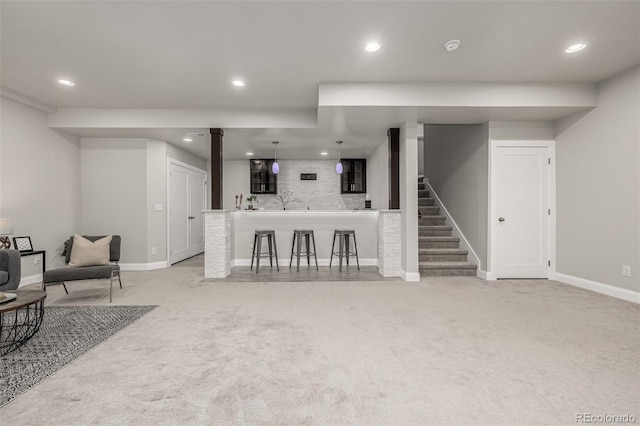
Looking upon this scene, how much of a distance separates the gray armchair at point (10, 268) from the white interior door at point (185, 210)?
115 inches

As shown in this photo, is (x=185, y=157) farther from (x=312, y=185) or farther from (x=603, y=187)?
(x=603, y=187)

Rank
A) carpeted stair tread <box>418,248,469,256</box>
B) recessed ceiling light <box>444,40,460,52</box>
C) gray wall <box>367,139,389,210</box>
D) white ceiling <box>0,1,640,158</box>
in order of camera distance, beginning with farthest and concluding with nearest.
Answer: gray wall <box>367,139,389,210</box>
carpeted stair tread <box>418,248,469,256</box>
recessed ceiling light <box>444,40,460,52</box>
white ceiling <box>0,1,640,158</box>

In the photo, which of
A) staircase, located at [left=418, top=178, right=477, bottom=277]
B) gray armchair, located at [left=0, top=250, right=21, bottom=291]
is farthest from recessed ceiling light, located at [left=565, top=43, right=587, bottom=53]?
gray armchair, located at [left=0, top=250, right=21, bottom=291]

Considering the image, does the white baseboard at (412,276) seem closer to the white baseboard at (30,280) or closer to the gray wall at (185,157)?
the gray wall at (185,157)

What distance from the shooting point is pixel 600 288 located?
3.92 m

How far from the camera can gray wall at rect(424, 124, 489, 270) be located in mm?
4828

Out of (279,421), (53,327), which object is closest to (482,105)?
(279,421)

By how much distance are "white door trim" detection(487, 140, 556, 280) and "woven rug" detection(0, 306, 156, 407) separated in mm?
4874

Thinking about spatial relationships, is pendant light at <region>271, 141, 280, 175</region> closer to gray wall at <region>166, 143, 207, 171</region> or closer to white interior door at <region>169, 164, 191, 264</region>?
gray wall at <region>166, 143, 207, 171</region>

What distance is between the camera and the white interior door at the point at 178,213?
6262 millimetres

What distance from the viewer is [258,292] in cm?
405

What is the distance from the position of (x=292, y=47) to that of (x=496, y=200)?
380cm

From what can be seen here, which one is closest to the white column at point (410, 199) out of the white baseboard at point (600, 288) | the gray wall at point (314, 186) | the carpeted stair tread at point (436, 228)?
the carpeted stair tread at point (436, 228)

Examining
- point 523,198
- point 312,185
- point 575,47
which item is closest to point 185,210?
point 312,185
